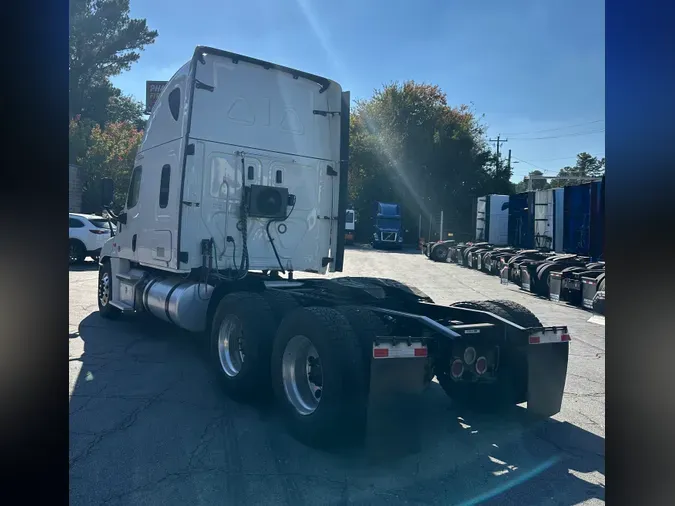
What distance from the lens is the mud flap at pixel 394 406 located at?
3.89 meters

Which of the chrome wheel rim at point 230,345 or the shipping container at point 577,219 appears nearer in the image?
the chrome wheel rim at point 230,345

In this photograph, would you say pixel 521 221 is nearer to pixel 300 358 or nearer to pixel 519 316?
pixel 519 316

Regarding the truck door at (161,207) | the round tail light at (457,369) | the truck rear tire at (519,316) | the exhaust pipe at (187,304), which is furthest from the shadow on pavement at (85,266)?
the round tail light at (457,369)

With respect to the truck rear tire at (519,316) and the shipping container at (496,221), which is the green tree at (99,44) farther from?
the truck rear tire at (519,316)

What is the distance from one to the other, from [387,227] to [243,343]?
31.1m

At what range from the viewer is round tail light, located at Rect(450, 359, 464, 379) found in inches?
176

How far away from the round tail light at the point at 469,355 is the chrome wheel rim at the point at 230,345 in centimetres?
230

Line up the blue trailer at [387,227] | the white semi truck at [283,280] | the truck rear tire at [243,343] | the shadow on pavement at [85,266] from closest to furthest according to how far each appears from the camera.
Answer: the white semi truck at [283,280] → the truck rear tire at [243,343] → the shadow on pavement at [85,266] → the blue trailer at [387,227]

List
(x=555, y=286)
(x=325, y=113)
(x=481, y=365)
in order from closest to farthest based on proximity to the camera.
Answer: (x=481, y=365) < (x=325, y=113) < (x=555, y=286)

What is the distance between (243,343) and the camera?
5.38 metres

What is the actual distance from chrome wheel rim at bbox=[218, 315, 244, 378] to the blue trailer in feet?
100

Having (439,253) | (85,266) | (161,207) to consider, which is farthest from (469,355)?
(439,253)
